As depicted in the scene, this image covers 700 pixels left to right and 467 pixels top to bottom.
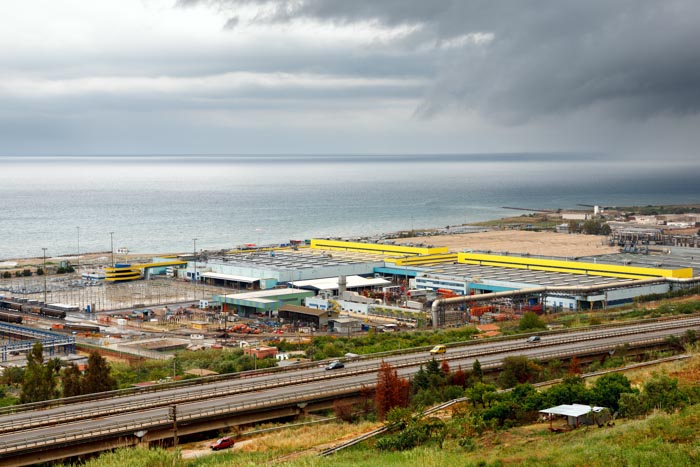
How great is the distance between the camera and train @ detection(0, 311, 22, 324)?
36156mm

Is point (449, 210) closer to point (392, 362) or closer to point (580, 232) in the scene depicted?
point (580, 232)

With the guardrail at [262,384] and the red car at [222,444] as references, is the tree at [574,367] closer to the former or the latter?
the guardrail at [262,384]

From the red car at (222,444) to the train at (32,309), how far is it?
78.1ft

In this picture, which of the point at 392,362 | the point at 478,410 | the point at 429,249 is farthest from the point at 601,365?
the point at 429,249

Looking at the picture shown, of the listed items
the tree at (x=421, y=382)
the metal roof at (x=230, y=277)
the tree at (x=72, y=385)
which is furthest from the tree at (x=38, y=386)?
the metal roof at (x=230, y=277)

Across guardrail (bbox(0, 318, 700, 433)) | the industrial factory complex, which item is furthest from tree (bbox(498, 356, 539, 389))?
the industrial factory complex

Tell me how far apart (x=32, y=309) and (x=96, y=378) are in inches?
819

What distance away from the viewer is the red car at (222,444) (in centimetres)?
1562

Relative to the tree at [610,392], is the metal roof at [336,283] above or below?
above

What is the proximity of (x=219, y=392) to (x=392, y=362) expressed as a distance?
545cm

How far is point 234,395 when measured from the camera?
18266mm

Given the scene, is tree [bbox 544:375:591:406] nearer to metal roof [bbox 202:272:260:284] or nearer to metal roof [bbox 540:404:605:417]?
metal roof [bbox 540:404:605:417]

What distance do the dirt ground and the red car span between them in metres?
38.9

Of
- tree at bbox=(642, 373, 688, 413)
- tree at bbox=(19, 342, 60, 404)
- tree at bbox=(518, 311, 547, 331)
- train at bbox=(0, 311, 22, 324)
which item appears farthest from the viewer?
train at bbox=(0, 311, 22, 324)
